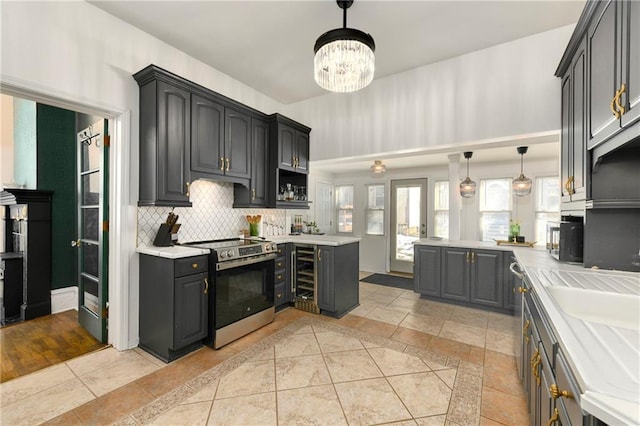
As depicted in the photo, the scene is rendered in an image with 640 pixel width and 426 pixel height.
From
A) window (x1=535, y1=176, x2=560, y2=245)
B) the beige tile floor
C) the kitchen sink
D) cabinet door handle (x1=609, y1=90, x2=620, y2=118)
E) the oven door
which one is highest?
cabinet door handle (x1=609, y1=90, x2=620, y2=118)

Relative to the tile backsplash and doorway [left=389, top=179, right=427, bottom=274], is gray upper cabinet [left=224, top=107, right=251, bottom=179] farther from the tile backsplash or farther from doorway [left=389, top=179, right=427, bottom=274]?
doorway [left=389, top=179, right=427, bottom=274]

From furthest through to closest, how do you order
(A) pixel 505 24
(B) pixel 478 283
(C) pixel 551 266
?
(B) pixel 478 283, (A) pixel 505 24, (C) pixel 551 266

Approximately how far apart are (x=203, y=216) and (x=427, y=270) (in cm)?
321

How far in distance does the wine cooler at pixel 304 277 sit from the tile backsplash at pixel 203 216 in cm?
86

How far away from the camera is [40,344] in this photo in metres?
2.65

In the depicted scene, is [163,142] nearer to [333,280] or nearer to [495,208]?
[333,280]

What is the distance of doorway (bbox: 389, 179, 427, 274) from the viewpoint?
231 inches

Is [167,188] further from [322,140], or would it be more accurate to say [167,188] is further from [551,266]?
[551,266]

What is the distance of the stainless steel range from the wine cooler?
520 mm

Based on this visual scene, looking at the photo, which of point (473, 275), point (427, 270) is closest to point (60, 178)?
point (427, 270)

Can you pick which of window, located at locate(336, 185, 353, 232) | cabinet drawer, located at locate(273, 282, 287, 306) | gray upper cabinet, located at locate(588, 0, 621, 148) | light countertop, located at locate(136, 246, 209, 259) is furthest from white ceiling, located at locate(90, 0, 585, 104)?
window, located at locate(336, 185, 353, 232)

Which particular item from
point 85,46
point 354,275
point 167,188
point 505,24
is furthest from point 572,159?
point 85,46

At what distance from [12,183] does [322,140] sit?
157 inches

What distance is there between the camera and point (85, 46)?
231 centimetres
